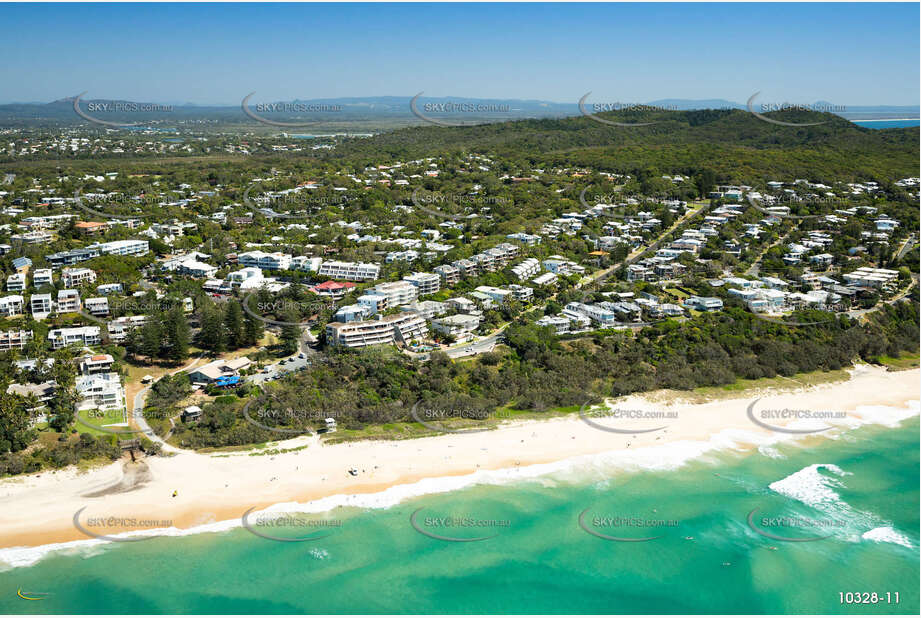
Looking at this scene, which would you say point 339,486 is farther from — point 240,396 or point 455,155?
point 455,155

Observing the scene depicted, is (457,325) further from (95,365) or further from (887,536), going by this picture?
(887,536)

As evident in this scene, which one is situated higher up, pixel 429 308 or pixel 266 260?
pixel 266 260

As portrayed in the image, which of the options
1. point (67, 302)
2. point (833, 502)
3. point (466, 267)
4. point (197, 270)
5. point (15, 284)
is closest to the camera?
point (833, 502)

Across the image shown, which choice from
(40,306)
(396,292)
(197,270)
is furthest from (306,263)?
(40,306)

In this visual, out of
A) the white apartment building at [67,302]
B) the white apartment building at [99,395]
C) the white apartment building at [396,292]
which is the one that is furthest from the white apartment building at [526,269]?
the white apartment building at [67,302]

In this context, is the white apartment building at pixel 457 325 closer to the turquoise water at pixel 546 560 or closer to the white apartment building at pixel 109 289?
the turquoise water at pixel 546 560

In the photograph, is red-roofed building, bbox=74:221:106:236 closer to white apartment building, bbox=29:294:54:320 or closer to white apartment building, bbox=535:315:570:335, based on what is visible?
white apartment building, bbox=29:294:54:320

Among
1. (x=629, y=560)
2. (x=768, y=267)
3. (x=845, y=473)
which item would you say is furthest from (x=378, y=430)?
(x=768, y=267)
